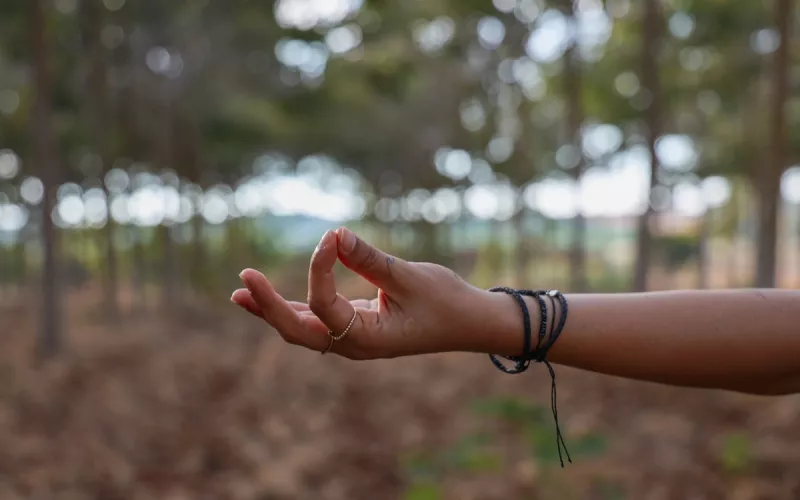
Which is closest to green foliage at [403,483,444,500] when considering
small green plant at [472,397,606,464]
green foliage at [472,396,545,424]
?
small green plant at [472,397,606,464]

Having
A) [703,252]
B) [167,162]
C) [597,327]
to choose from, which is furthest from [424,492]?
[703,252]

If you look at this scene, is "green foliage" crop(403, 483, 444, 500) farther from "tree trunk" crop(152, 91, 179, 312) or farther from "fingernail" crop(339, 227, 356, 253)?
"tree trunk" crop(152, 91, 179, 312)

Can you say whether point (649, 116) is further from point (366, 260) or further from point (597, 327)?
point (366, 260)

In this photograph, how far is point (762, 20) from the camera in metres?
9.18

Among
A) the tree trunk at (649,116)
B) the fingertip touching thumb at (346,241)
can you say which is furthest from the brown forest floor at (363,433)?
the fingertip touching thumb at (346,241)

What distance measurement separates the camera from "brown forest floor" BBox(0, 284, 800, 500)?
506 cm

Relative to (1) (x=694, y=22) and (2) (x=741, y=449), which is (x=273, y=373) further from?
(1) (x=694, y=22)

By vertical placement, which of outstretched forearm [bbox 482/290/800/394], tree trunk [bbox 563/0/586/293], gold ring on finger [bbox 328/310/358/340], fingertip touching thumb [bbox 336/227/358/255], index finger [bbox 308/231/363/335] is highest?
tree trunk [bbox 563/0/586/293]

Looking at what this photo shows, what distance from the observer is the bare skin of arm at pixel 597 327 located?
167 cm

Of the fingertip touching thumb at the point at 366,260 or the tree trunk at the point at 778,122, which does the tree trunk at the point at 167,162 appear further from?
the fingertip touching thumb at the point at 366,260

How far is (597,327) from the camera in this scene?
182 centimetres

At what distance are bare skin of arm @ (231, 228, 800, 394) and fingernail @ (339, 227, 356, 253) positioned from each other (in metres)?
0.05

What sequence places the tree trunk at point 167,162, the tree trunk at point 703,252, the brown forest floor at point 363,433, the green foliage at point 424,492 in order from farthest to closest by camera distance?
the tree trunk at point 703,252, the tree trunk at point 167,162, the brown forest floor at point 363,433, the green foliage at point 424,492

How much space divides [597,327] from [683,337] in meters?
0.23
